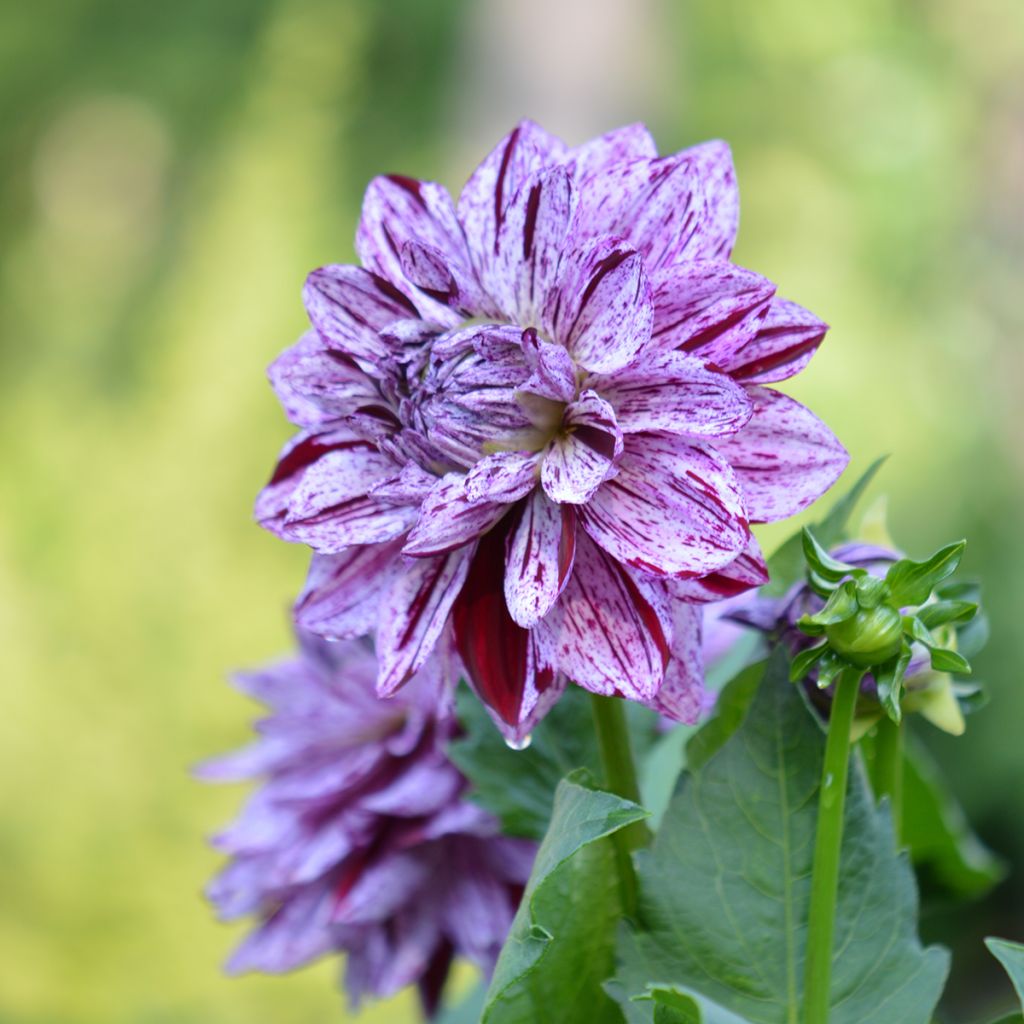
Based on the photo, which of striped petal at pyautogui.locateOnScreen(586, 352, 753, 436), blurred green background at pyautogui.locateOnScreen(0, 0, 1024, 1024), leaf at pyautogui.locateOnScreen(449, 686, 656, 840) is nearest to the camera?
striped petal at pyautogui.locateOnScreen(586, 352, 753, 436)

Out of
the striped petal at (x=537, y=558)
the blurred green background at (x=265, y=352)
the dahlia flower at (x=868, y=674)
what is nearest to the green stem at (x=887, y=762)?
the dahlia flower at (x=868, y=674)

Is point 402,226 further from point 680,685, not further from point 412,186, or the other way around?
point 680,685

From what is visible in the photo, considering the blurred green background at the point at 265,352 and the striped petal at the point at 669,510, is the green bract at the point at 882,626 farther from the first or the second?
the blurred green background at the point at 265,352

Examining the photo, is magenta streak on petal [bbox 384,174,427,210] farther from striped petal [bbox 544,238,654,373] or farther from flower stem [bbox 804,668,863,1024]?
flower stem [bbox 804,668,863,1024]

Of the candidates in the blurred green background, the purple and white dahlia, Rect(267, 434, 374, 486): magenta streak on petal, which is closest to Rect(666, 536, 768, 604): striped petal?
the purple and white dahlia

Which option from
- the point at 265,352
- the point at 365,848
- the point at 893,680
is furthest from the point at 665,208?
the point at 265,352

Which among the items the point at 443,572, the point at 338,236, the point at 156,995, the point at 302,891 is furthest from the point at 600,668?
the point at 338,236

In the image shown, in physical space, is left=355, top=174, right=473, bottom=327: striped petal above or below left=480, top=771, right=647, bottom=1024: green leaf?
above
